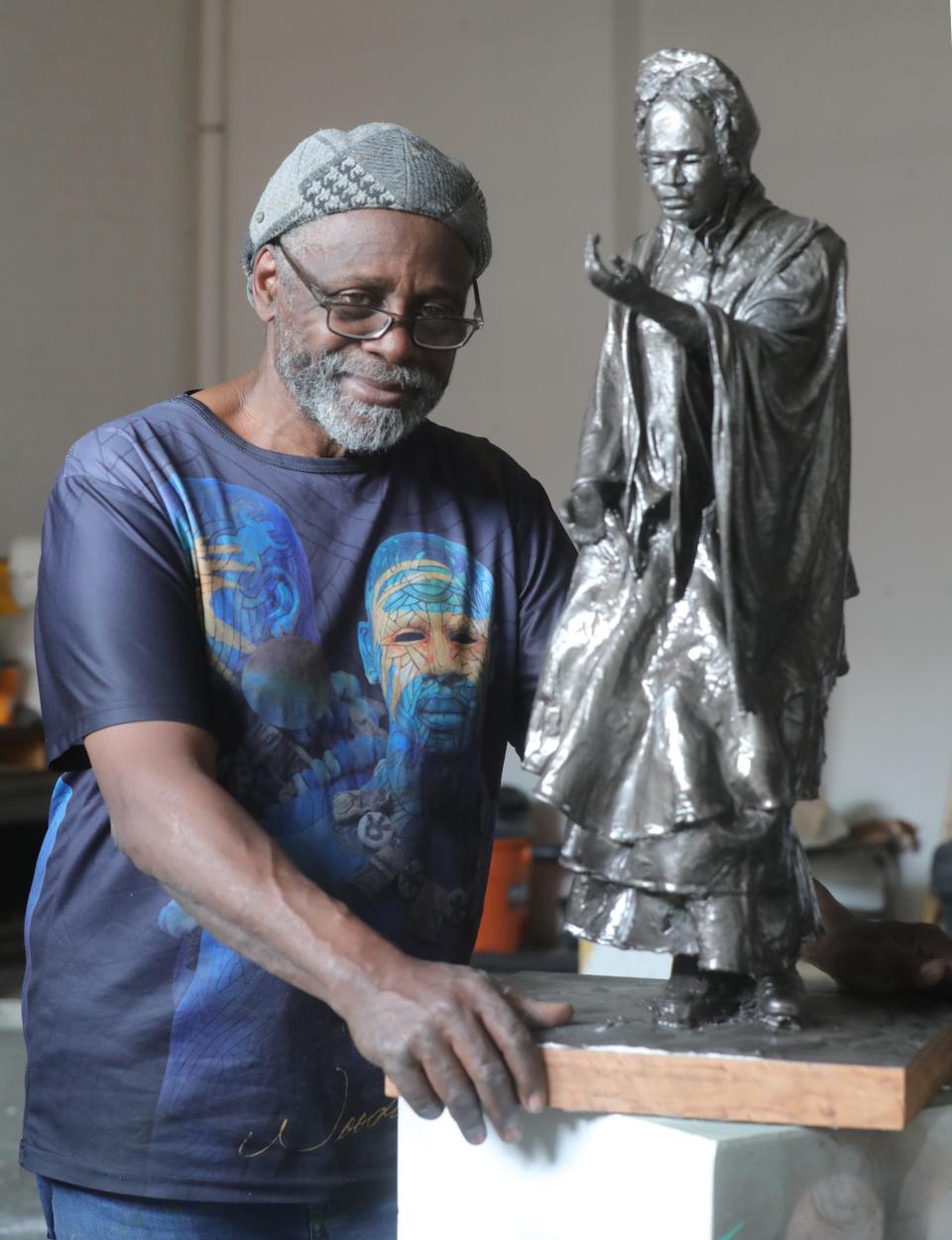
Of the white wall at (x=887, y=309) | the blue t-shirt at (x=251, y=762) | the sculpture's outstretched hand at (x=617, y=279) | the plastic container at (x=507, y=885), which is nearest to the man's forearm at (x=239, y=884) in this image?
the blue t-shirt at (x=251, y=762)

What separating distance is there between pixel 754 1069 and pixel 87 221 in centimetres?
515

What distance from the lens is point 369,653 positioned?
1.74 meters

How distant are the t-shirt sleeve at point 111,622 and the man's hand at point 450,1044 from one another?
1.36ft

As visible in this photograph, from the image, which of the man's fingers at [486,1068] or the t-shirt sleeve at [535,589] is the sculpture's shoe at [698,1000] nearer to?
the man's fingers at [486,1068]

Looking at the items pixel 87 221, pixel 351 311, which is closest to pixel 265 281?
pixel 351 311

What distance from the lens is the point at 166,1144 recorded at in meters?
1.67

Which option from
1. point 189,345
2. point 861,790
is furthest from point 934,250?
point 189,345

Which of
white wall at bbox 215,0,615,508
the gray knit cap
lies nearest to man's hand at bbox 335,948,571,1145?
the gray knit cap

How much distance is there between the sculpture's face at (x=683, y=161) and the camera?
132 cm

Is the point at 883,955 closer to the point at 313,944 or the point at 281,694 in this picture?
the point at 313,944

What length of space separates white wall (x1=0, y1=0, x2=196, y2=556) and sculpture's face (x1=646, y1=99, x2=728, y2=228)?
454 cm

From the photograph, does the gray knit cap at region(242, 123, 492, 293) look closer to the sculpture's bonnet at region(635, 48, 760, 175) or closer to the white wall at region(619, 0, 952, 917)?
the sculpture's bonnet at region(635, 48, 760, 175)

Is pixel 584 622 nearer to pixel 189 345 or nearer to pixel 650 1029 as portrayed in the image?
pixel 650 1029

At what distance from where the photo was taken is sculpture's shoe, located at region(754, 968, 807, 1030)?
1.35 m
